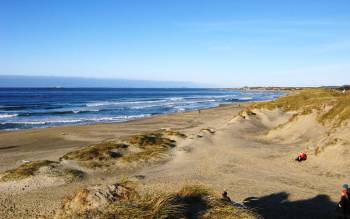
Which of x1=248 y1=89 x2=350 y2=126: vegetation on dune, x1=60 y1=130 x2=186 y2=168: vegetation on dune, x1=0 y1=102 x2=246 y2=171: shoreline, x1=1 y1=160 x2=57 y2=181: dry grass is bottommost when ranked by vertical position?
x1=0 y1=102 x2=246 y2=171: shoreline

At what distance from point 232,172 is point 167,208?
14119mm

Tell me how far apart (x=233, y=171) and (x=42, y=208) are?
10724mm

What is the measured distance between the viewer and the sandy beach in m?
16.8

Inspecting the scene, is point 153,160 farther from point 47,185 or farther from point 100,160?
point 47,185

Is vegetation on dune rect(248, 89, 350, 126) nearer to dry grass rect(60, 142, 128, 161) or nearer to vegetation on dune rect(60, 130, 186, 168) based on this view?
vegetation on dune rect(60, 130, 186, 168)

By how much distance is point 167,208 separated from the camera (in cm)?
880

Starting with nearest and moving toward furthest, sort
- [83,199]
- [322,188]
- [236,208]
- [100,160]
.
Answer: [236,208]
[83,199]
[322,188]
[100,160]

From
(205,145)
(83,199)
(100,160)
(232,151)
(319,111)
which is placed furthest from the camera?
(319,111)

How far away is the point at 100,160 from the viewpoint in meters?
25.4

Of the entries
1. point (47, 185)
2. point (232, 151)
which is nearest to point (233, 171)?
point (232, 151)

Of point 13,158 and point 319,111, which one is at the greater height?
point 319,111

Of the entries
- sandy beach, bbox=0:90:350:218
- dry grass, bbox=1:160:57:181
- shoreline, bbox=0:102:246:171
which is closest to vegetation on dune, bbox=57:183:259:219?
sandy beach, bbox=0:90:350:218

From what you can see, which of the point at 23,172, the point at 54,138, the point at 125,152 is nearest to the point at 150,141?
the point at 125,152

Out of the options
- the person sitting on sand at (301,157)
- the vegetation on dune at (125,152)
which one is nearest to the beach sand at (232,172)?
the person sitting on sand at (301,157)
